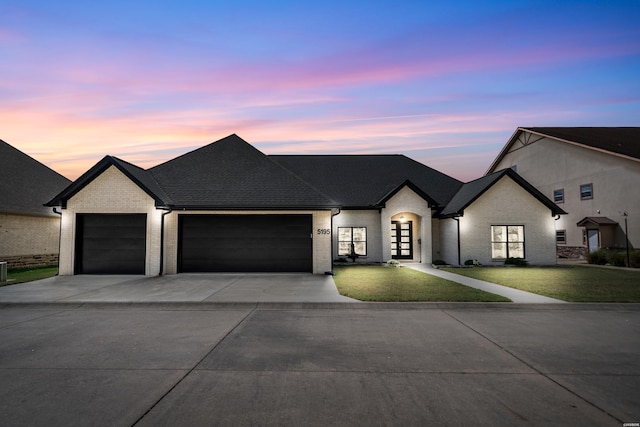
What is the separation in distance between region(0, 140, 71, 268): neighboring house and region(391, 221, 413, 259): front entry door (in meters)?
20.0

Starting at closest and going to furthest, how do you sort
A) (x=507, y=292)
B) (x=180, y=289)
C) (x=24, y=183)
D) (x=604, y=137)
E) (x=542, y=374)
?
(x=542, y=374)
(x=507, y=292)
(x=180, y=289)
(x=24, y=183)
(x=604, y=137)

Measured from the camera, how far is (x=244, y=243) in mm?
16016

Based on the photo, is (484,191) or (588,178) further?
(588,178)

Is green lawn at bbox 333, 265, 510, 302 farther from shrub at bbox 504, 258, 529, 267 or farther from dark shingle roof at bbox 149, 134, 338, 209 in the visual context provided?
shrub at bbox 504, 258, 529, 267

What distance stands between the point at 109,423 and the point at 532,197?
71.9 feet

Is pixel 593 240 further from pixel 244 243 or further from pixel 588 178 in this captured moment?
pixel 244 243

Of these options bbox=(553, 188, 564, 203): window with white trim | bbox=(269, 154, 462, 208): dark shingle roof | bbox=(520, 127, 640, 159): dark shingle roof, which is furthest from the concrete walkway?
bbox=(553, 188, 564, 203): window with white trim

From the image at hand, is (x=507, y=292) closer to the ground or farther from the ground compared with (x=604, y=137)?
closer to the ground

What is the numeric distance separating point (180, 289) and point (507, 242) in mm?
17678

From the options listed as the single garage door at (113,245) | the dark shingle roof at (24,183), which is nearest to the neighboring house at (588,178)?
the single garage door at (113,245)

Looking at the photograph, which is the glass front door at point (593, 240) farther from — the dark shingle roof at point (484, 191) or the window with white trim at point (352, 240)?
the window with white trim at point (352, 240)

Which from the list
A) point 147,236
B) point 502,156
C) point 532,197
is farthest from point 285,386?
point 502,156

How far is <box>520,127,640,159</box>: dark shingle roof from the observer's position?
23.5 meters

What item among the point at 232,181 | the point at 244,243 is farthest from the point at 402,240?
the point at 232,181
